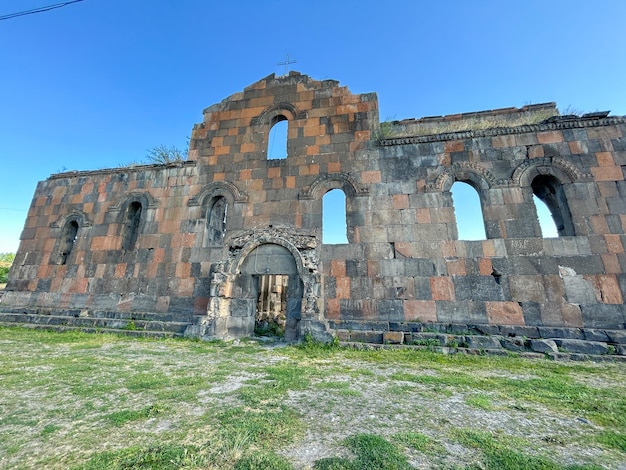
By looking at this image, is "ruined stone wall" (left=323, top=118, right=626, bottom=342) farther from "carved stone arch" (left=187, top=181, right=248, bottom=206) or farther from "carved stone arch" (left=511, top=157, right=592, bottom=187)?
"carved stone arch" (left=187, top=181, right=248, bottom=206)

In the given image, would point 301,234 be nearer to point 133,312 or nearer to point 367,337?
point 367,337

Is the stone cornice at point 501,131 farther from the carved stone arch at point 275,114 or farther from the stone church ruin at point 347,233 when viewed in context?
the carved stone arch at point 275,114

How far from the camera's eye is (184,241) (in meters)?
9.60

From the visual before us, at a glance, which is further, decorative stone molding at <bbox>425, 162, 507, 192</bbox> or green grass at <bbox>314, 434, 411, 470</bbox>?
decorative stone molding at <bbox>425, 162, 507, 192</bbox>

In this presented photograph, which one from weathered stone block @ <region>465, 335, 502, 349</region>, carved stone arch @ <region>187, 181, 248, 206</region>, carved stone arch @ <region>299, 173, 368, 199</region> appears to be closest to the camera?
weathered stone block @ <region>465, 335, 502, 349</region>

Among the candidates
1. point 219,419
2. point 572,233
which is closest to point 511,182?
point 572,233

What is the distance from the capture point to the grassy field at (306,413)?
93.0 inches

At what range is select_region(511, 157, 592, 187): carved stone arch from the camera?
7.86 meters

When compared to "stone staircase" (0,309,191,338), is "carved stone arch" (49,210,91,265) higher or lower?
higher

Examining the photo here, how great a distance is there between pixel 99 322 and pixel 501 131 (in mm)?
13263

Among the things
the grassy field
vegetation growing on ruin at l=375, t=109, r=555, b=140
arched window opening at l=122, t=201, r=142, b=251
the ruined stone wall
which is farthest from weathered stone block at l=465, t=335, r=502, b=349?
arched window opening at l=122, t=201, r=142, b=251

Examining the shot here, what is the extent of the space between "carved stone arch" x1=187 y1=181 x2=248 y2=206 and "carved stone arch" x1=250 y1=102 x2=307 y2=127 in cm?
251

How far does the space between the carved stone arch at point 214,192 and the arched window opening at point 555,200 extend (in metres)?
9.15

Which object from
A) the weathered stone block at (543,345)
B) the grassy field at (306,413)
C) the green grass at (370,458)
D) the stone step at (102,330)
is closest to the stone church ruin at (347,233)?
the stone step at (102,330)
